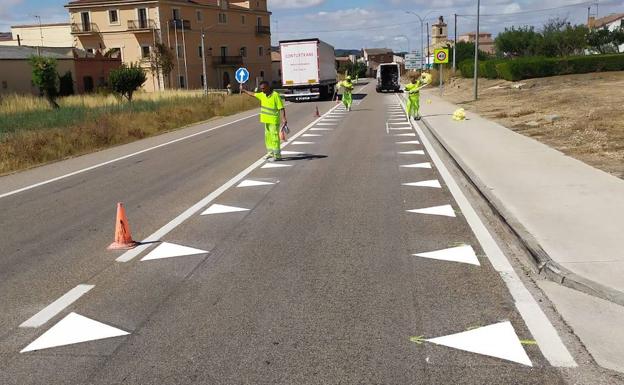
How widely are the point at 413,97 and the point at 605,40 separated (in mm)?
58849

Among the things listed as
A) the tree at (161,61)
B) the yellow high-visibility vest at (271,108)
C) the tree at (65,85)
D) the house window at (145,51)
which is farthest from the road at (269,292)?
the house window at (145,51)

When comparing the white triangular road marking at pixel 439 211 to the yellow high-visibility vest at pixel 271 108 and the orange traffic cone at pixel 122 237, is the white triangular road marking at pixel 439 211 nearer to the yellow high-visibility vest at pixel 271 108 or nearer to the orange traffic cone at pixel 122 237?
the orange traffic cone at pixel 122 237

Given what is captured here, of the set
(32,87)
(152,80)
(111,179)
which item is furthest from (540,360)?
(152,80)

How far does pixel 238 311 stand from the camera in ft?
16.7

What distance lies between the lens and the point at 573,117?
1997 centimetres

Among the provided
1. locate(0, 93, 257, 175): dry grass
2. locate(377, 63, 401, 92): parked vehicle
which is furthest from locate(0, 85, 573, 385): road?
locate(377, 63, 401, 92): parked vehicle

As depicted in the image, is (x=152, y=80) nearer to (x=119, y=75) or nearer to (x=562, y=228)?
(x=119, y=75)

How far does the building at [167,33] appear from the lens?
7319 cm

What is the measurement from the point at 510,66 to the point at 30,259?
1707 inches

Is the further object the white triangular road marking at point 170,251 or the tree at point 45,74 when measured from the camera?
the tree at point 45,74

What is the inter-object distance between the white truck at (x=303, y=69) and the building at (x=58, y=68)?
17.8 m

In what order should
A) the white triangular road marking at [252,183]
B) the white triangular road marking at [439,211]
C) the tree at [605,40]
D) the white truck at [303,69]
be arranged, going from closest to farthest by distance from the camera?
the white triangular road marking at [439,211]
the white triangular road marking at [252,183]
the white truck at [303,69]
the tree at [605,40]

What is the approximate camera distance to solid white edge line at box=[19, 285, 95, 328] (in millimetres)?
5008

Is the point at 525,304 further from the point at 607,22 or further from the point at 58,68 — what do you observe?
the point at 607,22
